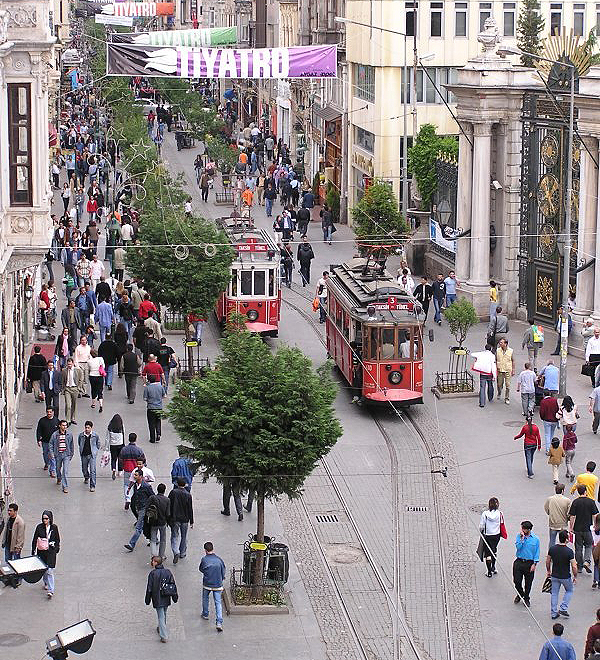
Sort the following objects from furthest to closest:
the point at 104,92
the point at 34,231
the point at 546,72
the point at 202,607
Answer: the point at 104,92
the point at 546,72
the point at 34,231
the point at 202,607

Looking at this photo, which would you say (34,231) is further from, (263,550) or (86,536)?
(263,550)

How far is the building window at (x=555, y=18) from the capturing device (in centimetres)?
6216

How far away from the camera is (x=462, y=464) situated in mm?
30969

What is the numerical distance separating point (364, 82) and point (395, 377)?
1154 inches

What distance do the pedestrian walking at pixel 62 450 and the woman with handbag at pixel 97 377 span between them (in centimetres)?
513

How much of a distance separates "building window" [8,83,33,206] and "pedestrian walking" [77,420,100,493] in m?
4.00

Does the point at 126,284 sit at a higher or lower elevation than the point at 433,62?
lower

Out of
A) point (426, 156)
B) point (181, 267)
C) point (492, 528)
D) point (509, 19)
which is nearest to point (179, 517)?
point (492, 528)

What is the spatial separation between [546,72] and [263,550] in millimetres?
22827

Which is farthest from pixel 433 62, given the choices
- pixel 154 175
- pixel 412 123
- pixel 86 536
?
pixel 86 536

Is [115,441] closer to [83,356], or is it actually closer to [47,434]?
[47,434]

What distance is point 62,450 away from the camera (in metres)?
28.6

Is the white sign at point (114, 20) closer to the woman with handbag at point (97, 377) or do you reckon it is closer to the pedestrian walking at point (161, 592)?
the woman with handbag at point (97, 377)

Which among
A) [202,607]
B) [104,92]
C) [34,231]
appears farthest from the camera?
[104,92]
